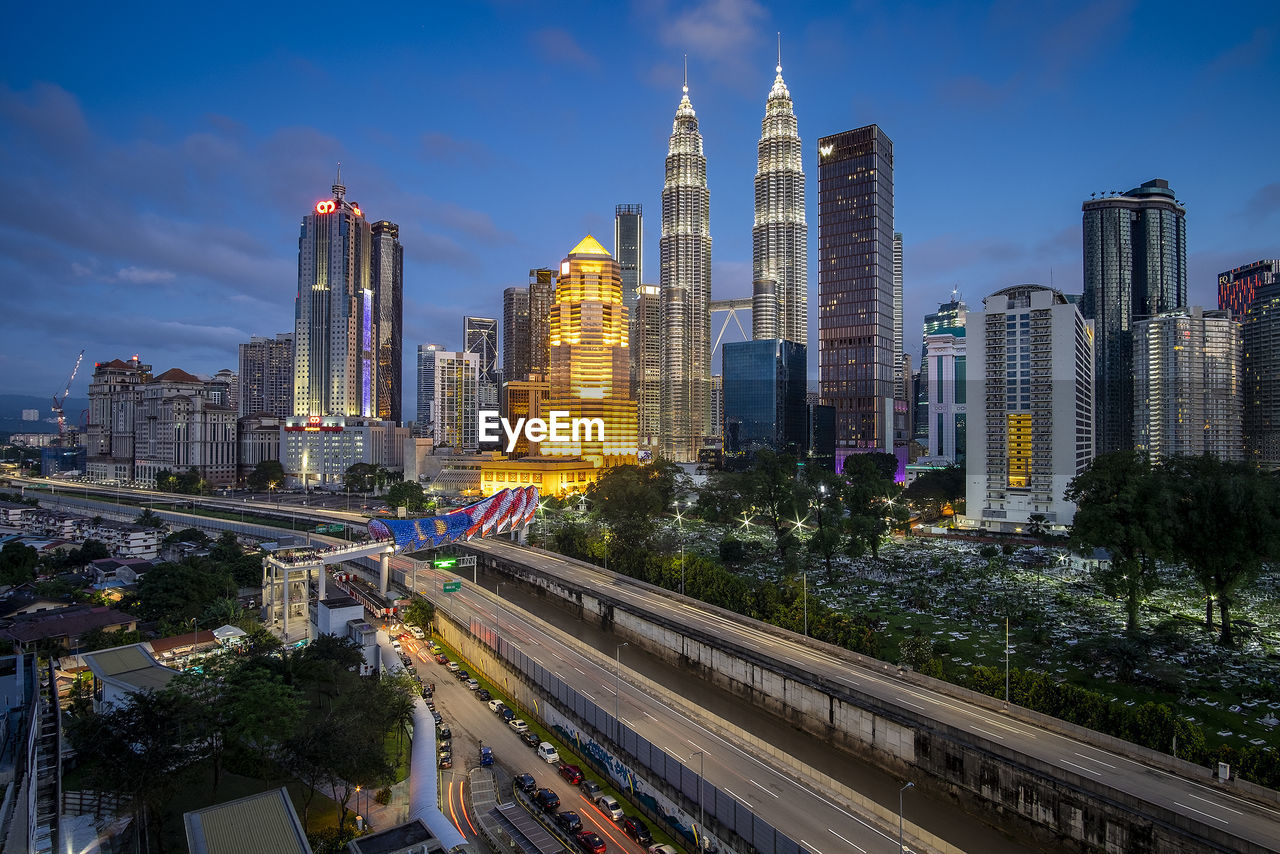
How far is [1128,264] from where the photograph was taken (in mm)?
177875

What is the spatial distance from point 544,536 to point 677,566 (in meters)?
28.9

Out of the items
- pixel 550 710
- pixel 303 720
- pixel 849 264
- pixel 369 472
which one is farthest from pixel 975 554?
pixel 369 472

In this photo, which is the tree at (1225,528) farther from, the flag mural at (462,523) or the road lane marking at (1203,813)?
the flag mural at (462,523)

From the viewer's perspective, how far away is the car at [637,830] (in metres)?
29.1

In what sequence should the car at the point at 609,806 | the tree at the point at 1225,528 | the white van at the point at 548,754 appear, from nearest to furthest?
the car at the point at 609,806, the white van at the point at 548,754, the tree at the point at 1225,528

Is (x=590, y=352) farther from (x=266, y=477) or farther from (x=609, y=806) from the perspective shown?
(x=609, y=806)

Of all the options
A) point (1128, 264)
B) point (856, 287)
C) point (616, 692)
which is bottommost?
point (616, 692)

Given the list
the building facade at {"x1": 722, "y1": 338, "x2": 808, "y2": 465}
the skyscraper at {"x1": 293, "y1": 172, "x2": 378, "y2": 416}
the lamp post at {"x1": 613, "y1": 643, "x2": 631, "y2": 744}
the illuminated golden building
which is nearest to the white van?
the lamp post at {"x1": 613, "y1": 643, "x2": 631, "y2": 744}

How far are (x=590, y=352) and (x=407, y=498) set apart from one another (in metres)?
54.0

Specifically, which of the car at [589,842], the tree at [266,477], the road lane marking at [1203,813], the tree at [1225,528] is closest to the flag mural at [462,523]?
the car at [589,842]

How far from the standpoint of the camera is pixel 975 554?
77.5 metres

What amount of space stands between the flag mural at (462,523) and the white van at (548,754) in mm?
32667

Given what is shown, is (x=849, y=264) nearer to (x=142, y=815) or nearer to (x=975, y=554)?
(x=975, y=554)

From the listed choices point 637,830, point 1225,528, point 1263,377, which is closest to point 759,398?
point 1263,377
